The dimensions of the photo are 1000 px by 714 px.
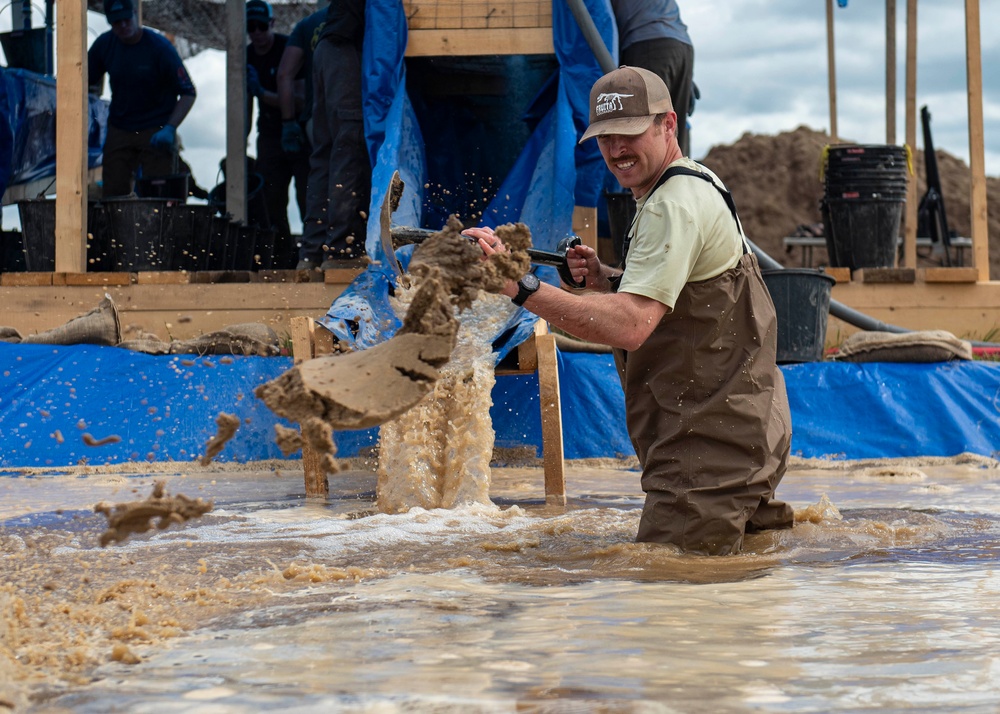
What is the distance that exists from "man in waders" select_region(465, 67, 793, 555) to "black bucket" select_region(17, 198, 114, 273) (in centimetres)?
483

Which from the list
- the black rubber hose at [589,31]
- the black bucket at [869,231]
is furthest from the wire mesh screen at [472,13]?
the black bucket at [869,231]

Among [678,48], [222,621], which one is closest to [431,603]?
[222,621]

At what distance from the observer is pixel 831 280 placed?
240 inches

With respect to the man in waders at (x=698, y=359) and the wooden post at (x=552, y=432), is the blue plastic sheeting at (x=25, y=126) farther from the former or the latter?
the man in waders at (x=698, y=359)

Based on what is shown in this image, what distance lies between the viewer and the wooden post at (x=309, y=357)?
15.3 feet

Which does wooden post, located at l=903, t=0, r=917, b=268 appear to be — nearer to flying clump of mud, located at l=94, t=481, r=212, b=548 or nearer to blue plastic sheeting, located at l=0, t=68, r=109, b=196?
blue plastic sheeting, located at l=0, t=68, r=109, b=196

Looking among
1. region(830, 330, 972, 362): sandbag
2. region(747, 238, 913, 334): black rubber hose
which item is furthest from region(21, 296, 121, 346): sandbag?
region(830, 330, 972, 362): sandbag

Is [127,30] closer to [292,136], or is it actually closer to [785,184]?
[292,136]

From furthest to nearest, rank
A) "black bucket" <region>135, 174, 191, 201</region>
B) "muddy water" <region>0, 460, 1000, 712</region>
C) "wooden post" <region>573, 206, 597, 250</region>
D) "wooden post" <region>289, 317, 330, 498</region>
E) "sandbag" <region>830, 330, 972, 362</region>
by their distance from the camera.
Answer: "black bucket" <region>135, 174, 191, 201</region>
"wooden post" <region>573, 206, 597, 250</region>
"sandbag" <region>830, 330, 972, 362</region>
"wooden post" <region>289, 317, 330, 498</region>
"muddy water" <region>0, 460, 1000, 712</region>

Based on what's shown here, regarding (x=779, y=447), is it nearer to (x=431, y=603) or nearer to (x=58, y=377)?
(x=431, y=603)

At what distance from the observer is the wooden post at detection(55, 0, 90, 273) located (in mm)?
6750

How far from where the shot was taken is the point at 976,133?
7.14 meters

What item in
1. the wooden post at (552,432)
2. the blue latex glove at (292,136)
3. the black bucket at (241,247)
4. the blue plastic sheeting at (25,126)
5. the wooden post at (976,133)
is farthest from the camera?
the blue latex glove at (292,136)

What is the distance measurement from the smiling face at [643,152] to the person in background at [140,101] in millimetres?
5902
